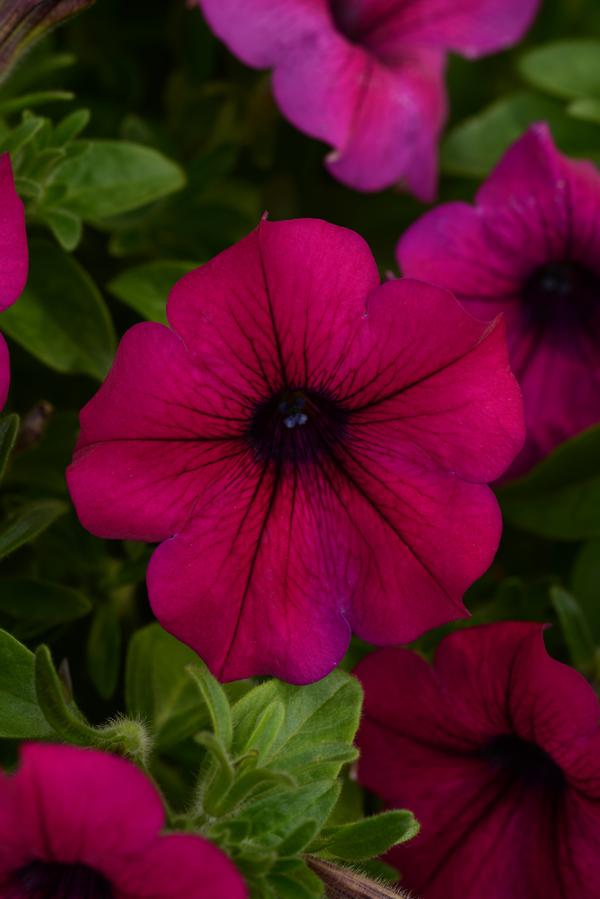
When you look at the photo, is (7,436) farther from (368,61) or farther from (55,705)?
(368,61)

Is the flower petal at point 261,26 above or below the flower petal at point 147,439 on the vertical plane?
above

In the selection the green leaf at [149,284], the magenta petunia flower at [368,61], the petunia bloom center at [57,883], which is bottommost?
the petunia bloom center at [57,883]

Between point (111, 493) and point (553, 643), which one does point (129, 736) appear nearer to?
point (111, 493)

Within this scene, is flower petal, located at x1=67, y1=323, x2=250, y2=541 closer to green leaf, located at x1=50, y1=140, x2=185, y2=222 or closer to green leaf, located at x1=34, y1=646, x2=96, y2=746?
green leaf, located at x1=34, y1=646, x2=96, y2=746

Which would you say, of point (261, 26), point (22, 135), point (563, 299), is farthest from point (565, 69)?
point (22, 135)

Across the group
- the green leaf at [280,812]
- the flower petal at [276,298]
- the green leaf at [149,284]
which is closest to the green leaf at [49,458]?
the green leaf at [149,284]

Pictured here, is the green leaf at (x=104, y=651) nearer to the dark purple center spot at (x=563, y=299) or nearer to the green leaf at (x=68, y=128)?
the green leaf at (x=68, y=128)
